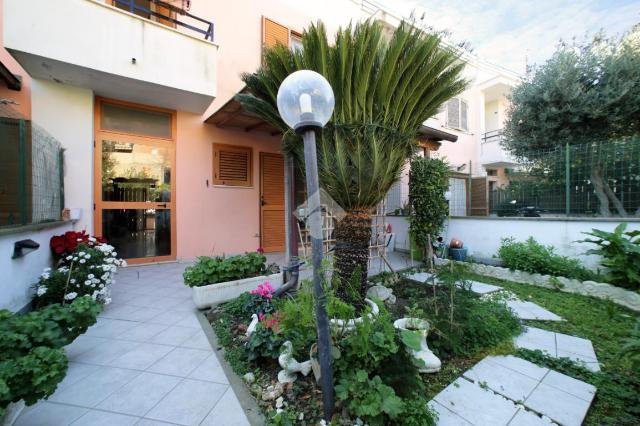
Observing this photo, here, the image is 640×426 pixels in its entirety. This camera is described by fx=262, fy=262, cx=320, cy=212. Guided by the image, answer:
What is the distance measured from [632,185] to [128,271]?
9.36 meters

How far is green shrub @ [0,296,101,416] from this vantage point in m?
1.36

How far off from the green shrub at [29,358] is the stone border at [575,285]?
5.08 m

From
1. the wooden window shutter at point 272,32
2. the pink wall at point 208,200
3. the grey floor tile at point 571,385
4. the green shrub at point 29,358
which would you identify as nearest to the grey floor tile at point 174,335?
the green shrub at point 29,358

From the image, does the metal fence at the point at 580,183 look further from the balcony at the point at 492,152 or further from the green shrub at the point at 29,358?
the green shrub at the point at 29,358

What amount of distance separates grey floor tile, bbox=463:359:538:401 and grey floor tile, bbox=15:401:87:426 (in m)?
2.89

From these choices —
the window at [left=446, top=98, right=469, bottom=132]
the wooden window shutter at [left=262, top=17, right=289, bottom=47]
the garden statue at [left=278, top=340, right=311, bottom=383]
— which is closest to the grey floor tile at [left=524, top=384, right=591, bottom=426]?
the garden statue at [left=278, top=340, right=311, bottom=383]

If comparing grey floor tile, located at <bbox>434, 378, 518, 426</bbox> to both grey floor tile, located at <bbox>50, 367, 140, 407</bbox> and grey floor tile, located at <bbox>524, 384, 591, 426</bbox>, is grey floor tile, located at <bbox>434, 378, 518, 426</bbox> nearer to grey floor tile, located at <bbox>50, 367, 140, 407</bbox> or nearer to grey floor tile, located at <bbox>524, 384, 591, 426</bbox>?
grey floor tile, located at <bbox>524, 384, 591, 426</bbox>

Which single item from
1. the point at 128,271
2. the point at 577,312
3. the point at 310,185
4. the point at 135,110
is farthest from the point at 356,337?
the point at 135,110

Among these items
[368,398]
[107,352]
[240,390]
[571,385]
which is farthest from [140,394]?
[571,385]

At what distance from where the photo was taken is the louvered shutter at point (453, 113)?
1126cm

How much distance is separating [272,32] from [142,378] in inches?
307

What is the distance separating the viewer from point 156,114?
5770 mm

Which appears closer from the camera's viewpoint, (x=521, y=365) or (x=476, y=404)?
(x=476, y=404)

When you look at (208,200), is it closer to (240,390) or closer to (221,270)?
(221,270)
